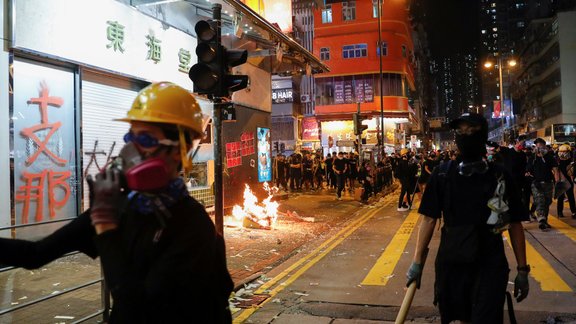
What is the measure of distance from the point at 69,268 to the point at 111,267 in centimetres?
659

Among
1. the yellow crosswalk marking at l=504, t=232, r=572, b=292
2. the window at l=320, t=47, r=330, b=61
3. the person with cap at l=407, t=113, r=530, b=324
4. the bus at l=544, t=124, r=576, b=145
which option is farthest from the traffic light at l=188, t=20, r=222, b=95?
the bus at l=544, t=124, r=576, b=145

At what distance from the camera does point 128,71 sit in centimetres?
1012

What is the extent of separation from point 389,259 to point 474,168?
16.9ft

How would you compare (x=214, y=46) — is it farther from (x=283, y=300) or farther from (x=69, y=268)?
(x=69, y=268)

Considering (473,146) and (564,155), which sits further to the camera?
(564,155)

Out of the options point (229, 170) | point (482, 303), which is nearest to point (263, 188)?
point (229, 170)

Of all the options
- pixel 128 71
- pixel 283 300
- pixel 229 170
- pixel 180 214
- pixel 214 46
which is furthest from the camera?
pixel 229 170

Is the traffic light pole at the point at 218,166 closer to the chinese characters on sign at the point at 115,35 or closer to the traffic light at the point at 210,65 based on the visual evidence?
the traffic light at the point at 210,65

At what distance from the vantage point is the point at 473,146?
3363 mm

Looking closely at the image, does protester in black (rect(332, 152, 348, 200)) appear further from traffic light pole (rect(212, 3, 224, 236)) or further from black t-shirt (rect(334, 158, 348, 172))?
traffic light pole (rect(212, 3, 224, 236))

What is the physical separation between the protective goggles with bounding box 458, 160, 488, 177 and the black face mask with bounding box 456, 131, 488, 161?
0.07 metres

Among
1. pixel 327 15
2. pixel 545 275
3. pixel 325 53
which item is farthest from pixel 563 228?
pixel 327 15

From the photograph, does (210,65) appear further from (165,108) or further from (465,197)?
(165,108)

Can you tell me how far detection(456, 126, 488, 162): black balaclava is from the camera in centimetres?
336
